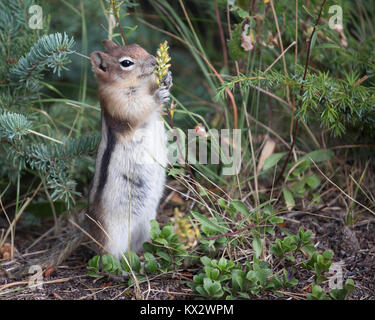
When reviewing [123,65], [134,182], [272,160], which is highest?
[123,65]

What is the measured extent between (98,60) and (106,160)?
46cm

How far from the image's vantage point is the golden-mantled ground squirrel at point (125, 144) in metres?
2.12

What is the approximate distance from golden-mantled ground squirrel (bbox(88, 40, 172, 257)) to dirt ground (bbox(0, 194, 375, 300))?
0.71 feet

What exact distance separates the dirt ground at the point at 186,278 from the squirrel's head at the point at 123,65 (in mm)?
906

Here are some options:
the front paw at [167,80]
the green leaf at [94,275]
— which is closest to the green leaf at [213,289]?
the green leaf at [94,275]

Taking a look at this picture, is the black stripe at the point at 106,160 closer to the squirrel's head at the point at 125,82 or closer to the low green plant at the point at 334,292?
the squirrel's head at the point at 125,82

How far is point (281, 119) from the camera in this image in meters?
2.77

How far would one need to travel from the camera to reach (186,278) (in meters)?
1.96

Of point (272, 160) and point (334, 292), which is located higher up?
point (272, 160)

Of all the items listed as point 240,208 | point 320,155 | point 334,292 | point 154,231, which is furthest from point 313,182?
point 154,231

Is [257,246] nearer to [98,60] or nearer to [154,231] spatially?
[154,231]

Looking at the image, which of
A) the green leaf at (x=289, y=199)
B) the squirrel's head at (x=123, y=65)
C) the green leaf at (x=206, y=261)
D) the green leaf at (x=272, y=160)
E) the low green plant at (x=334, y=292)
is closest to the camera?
the low green plant at (x=334, y=292)
